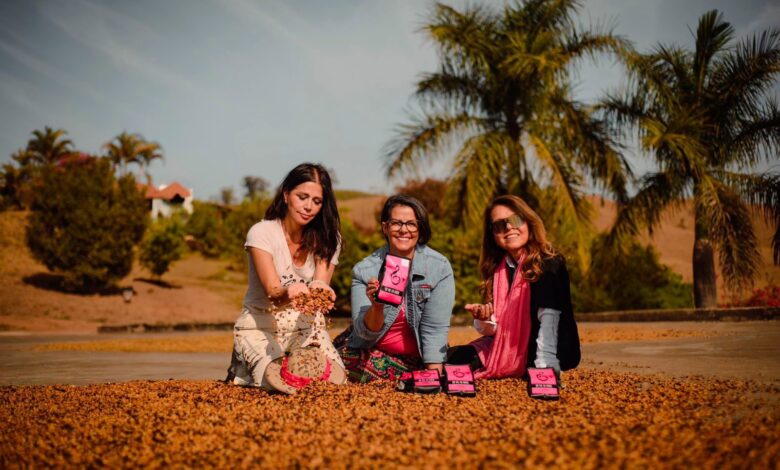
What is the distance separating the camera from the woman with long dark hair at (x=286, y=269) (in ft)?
12.6

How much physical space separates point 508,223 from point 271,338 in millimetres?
1845

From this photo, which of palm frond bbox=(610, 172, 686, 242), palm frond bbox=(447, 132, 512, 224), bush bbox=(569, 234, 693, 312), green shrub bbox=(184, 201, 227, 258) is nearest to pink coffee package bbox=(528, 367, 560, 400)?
palm frond bbox=(447, 132, 512, 224)

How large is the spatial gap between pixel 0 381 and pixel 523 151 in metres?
10.6

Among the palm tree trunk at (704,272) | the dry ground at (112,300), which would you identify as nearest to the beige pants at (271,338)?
the dry ground at (112,300)

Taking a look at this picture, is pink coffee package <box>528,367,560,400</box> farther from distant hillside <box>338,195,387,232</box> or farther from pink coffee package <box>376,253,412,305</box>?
distant hillside <box>338,195,387,232</box>

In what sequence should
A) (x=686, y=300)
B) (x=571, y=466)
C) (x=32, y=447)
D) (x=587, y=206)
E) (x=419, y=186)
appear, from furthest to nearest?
(x=419, y=186), (x=686, y=300), (x=587, y=206), (x=32, y=447), (x=571, y=466)

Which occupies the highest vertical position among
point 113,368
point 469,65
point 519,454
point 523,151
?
point 469,65

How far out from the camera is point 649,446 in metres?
2.19

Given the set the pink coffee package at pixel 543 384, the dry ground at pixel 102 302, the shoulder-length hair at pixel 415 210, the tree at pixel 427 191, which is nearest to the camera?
the pink coffee package at pixel 543 384

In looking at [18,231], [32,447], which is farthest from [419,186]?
[32,447]

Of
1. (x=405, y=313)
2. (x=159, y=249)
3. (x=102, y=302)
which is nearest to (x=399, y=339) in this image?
(x=405, y=313)

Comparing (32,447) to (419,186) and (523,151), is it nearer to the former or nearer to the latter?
(523,151)

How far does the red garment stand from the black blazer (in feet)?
2.86

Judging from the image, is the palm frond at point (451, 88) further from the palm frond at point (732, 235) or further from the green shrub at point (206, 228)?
the green shrub at point (206, 228)
